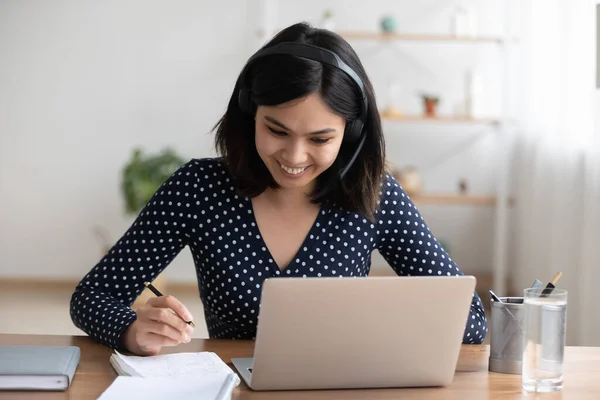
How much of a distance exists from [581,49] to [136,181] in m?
2.40

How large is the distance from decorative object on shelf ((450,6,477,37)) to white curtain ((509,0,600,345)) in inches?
11.2

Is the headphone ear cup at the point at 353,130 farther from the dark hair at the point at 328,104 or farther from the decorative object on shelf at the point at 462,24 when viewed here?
the decorative object on shelf at the point at 462,24

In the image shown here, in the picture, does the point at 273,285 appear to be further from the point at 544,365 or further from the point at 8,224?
the point at 8,224

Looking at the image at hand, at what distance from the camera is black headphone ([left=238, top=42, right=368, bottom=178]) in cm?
143

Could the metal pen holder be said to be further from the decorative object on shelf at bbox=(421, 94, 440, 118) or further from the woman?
the decorative object on shelf at bbox=(421, 94, 440, 118)

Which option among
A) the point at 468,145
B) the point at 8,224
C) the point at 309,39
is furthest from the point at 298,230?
the point at 8,224

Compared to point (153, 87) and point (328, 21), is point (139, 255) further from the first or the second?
point (153, 87)

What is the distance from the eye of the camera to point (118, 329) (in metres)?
1.38

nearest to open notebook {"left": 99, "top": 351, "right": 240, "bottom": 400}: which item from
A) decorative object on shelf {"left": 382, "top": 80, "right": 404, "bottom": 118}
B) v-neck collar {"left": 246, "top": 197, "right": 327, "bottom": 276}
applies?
v-neck collar {"left": 246, "top": 197, "right": 327, "bottom": 276}

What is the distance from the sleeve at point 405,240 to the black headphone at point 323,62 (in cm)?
Result: 13

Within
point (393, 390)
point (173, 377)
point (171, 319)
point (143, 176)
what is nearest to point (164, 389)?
point (173, 377)

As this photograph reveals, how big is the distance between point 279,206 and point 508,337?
550 mm

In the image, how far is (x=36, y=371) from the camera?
1.14 meters

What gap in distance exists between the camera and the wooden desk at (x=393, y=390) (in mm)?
1147
